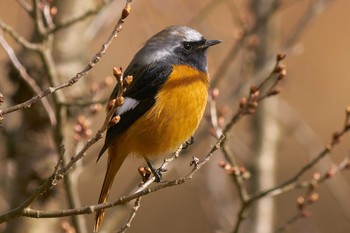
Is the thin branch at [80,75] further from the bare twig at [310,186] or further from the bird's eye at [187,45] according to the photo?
the bare twig at [310,186]

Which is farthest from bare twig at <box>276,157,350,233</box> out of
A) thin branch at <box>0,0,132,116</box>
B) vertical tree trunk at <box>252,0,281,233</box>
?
thin branch at <box>0,0,132,116</box>

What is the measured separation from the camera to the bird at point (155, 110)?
4.49m

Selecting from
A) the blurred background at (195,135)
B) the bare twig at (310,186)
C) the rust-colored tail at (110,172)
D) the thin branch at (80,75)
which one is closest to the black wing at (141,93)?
the rust-colored tail at (110,172)

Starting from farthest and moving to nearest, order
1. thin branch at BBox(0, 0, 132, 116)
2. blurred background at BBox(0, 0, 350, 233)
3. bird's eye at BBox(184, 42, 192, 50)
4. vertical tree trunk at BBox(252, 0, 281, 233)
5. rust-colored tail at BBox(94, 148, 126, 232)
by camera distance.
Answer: vertical tree trunk at BBox(252, 0, 281, 233)
blurred background at BBox(0, 0, 350, 233)
bird's eye at BBox(184, 42, 192, 50)
rust-colored tail at BBox(94, 148, 126, 232)
thin branch at BBox(0, 0, 132, 116)

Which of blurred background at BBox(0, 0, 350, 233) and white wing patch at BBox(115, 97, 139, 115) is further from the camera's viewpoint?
blurred background at BBox(0, 0, 350, 233)

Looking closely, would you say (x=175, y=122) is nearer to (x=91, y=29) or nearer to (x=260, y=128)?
(x=91, y=29)

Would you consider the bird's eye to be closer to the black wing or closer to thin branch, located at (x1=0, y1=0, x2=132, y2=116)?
the black wing

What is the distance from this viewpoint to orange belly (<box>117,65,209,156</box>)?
448cm

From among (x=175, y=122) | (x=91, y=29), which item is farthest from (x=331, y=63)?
(x=175, y=122)

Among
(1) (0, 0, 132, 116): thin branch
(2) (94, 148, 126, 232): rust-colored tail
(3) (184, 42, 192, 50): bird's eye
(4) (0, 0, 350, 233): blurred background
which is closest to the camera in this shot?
(1) (0, 0, 132, 116): thin branch

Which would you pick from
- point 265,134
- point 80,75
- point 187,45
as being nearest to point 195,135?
point 265,134

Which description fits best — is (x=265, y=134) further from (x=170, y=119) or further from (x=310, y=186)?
(x=170, y=119)

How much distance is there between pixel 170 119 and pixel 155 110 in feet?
0.37

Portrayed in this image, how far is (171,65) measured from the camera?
15.4 feet
